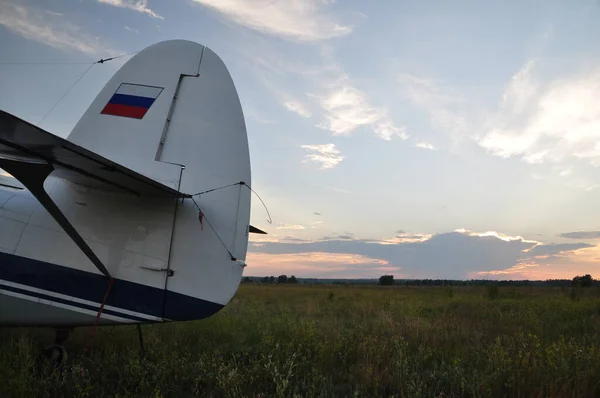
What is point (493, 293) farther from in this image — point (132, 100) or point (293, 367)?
point (132, 100)

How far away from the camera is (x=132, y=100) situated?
516cm

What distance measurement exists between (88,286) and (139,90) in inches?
105

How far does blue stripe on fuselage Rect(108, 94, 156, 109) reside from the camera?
5.10m

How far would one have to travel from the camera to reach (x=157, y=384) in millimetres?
4008

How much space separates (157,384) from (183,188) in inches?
85.7

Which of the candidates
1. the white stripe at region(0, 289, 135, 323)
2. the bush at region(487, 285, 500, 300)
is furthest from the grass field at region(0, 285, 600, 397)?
the bush at region(487, 285, 500, 300)

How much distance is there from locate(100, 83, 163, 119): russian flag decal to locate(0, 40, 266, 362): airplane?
19mm

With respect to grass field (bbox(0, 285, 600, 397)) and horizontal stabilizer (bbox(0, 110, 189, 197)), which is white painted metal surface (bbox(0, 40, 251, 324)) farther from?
grass field (bbox(0, 285, 600, 397))

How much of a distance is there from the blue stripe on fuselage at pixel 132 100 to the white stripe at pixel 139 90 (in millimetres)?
48

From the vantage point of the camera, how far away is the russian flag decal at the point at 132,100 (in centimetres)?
507

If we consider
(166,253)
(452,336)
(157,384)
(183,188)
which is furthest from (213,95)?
(452,336)

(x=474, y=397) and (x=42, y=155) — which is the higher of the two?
(x=42, y=155)

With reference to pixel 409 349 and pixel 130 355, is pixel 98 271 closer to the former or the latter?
pixel 130 355

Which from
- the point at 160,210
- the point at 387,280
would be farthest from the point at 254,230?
the point at 387,280
